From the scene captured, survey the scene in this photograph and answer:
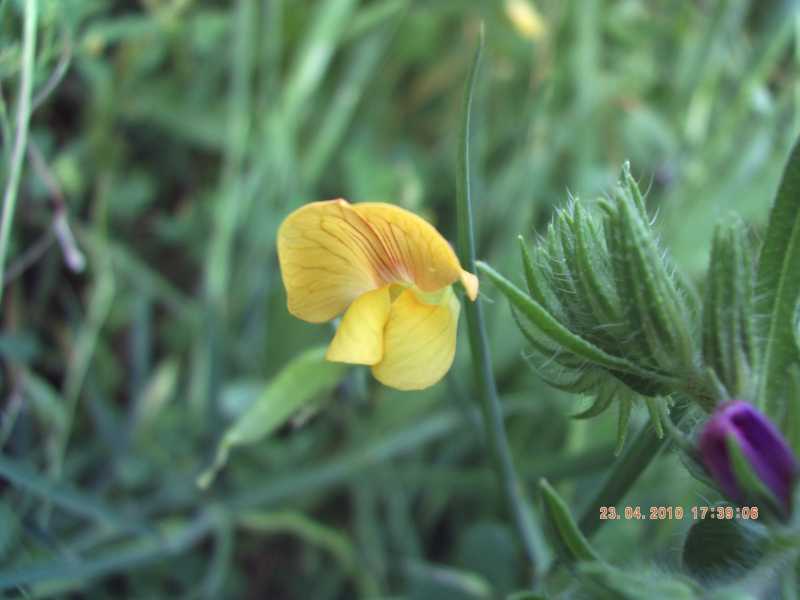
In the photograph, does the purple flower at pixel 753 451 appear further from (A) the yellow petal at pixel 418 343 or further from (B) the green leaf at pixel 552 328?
(A) the yellow petal at pixel 418 343

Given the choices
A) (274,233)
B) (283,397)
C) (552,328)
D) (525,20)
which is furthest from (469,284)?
(525,20)

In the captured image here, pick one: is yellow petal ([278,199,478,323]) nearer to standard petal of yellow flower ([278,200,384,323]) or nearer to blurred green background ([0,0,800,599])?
standard petal of yellow flower ([278,200,384,323])

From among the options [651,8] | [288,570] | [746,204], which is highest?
[651,8]

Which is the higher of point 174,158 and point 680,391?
point 174,158

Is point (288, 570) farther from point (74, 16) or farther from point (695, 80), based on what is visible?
point (695, 80)

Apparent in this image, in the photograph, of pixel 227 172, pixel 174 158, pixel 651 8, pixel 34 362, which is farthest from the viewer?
A: pixel 651 8

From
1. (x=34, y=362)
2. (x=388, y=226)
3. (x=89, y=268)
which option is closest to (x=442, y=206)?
(x=89, y=268)

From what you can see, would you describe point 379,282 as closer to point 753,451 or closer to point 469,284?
point 469,284
